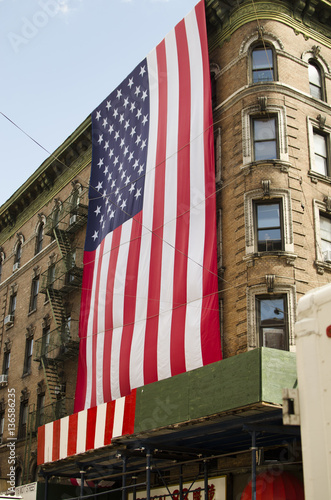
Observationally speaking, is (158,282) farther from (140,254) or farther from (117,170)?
(117,170)

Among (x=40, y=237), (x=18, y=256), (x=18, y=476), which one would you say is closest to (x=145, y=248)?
(x=40, y=237)

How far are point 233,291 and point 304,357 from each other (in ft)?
43.8

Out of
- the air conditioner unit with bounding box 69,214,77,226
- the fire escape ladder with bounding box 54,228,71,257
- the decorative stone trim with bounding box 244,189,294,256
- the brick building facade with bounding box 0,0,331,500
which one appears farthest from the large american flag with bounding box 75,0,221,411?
the fire escape ladder with bounding box 54,228,71,257

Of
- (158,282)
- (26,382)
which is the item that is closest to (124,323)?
(158,282)

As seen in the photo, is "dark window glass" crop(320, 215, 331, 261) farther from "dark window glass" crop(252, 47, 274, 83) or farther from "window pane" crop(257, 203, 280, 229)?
"dark window glass" crop(252, 47, 274, 83)

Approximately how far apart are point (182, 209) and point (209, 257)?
2.71m

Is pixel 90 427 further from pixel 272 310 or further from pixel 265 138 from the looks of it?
pixel 265 138

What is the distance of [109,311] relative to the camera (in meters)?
25.9

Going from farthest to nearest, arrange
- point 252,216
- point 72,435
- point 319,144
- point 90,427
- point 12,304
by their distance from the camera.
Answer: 1. point 12,304
2. point 319,144
3. point 252,216
4. point 72,435
5. point 90,427

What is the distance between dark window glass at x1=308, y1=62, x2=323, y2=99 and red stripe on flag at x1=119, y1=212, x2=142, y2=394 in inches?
342

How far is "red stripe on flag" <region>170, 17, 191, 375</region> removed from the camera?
2184cm

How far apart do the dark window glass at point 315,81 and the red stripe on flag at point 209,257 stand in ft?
14.6

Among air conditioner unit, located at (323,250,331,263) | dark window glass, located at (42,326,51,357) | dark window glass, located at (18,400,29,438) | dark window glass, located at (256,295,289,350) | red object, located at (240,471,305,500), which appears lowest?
red object, located at (240,471,305,500)

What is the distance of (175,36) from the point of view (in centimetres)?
2661
